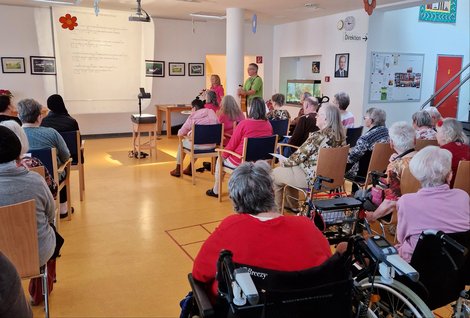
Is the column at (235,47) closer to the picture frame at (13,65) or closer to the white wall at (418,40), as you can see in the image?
the white wall at (418,40)

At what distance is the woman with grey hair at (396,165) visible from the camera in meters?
2.68

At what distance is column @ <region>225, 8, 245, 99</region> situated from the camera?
26.7ft

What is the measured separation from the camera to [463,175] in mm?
3170

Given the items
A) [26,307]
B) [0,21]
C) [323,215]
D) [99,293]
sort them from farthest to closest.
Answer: [0,21] → [99,293] → [323,215] → [26,307]

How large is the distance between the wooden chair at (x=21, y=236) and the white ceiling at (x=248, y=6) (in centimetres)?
633

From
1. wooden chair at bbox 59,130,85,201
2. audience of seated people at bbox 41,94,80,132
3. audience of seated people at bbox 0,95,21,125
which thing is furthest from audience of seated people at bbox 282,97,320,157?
audience of seated people at bbox 0,95,21,125

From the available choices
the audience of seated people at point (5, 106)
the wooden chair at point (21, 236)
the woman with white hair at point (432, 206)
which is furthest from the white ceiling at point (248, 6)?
the wooden chair at point (21, 236)

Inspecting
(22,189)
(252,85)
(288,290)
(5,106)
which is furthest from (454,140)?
(252,85)

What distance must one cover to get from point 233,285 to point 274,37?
10074 mm

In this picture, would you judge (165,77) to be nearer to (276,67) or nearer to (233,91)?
(233,91)

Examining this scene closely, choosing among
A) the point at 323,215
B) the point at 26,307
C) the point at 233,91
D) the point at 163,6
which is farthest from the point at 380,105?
the point at 26,307

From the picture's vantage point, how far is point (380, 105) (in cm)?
832

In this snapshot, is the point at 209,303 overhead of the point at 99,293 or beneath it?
overhead

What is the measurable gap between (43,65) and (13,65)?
560mm
